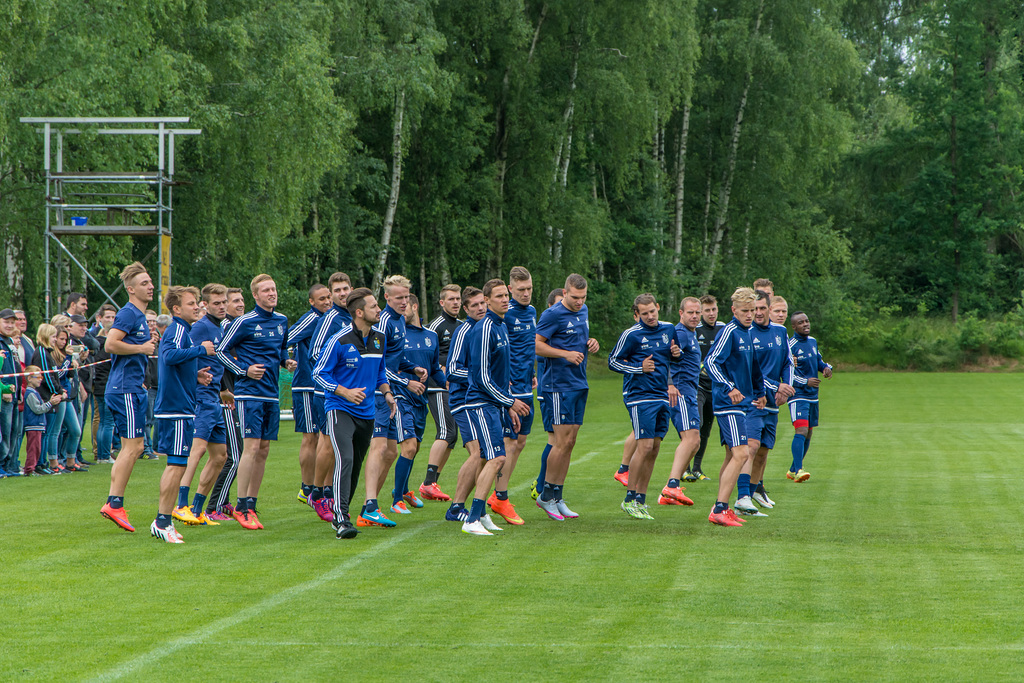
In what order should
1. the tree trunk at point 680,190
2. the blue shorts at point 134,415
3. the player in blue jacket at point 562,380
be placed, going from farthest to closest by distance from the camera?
the tree trunk at point 680,190, the player in blue jacket at point 562,380, the blue shorts at point 134,415

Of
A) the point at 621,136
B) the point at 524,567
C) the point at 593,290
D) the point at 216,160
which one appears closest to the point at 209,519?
the point at 524,567

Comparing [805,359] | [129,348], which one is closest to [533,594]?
[129,348]

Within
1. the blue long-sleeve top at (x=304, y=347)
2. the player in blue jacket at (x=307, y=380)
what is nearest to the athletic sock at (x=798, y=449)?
the player in blue jacket at (x=307, y=380)

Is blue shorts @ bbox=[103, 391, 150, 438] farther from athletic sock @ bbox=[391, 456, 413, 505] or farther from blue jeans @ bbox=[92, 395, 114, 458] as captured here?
blue jeans @ bbox=[92, 395, 114, 458]

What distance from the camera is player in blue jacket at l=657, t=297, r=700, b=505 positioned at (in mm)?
10898

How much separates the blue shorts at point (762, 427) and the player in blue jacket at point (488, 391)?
7.05ft

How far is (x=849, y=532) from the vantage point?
30.7 ft

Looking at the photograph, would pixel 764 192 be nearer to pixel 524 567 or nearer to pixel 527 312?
pixel 527 312

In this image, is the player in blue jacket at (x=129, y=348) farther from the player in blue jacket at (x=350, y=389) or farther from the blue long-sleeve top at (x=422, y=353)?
the blue long-sleeve top at (x=422, y=353)

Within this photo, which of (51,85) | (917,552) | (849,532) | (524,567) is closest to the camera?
(524,567)

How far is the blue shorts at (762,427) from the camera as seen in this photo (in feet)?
32.4

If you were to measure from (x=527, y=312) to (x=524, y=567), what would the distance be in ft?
11.6

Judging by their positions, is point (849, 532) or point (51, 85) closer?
point (849, 532)

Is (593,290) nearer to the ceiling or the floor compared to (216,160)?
nearer to the floor
